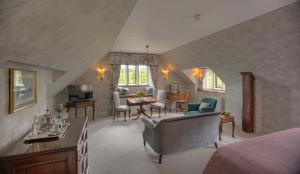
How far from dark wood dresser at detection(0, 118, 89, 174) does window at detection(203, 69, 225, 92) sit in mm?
5782

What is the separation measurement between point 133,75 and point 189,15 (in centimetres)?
481

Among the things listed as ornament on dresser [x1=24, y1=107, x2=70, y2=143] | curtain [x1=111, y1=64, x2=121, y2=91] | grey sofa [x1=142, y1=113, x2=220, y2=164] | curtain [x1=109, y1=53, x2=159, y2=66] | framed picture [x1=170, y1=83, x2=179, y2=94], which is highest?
curtain [x1=109, y1=53, x2=159, y2=66]

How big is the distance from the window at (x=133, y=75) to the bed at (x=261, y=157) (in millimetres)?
5623

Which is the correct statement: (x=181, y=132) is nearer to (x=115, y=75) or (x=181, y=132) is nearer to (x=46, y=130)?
(x=46, y=130)

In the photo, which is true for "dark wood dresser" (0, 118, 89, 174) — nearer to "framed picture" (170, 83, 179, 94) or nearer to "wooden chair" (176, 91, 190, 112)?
"wooden chair" (176, 91, 190, 112)

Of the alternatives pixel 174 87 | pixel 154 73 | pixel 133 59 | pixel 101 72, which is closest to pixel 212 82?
pixel 174 87

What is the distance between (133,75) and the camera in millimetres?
7254

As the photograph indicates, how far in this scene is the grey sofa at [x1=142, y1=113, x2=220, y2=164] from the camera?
2756mm

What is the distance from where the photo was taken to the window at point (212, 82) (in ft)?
20.7

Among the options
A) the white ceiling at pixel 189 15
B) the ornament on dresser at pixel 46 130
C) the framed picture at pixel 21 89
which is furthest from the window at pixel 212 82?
the framed picture at pixel 21 89

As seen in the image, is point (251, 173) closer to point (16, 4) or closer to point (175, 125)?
point (175, 125)

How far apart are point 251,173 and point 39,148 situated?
2.06 meters

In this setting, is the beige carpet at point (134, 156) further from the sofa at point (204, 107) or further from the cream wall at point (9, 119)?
the cream wall at point (9, 119)

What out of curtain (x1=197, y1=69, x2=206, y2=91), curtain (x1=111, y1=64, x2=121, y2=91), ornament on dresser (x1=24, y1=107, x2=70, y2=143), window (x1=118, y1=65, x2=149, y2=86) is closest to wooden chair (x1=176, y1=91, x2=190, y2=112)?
curtain (x1=197, y1=69, x2=206, y2=91)
